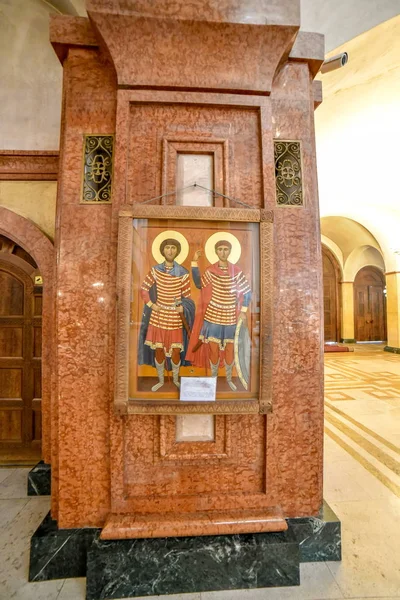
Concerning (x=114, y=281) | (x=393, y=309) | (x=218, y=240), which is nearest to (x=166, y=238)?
(x=218, y=240)

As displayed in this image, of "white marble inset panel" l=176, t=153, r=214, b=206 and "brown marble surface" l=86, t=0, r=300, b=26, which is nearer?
"brown marble surface" l=86, t=0, r=300, b=26

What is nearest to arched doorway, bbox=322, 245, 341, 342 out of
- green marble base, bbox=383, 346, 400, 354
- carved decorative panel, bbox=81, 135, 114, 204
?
green marble base, bbox=383, 346, 400, 354

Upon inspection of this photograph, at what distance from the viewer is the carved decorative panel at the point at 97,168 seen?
192cm

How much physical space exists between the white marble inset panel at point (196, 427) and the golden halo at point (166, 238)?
110cm

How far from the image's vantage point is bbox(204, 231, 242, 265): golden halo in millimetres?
1866

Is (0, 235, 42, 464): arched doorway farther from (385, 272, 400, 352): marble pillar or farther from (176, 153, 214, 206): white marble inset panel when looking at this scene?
(385, 272, 400, 352): marble pillar

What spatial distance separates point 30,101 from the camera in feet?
9.52

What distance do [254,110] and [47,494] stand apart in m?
3.82

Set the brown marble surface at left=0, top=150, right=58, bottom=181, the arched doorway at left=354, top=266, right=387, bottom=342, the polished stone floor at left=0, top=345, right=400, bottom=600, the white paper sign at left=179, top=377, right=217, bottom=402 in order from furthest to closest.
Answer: the arched doorway at left=354, top=266, right=387, bottom=342, the brown marble surface at left=0, top=150, right=58, bottom=181, the white paper sign at left=179, top=377, right=217, bottom=402, the polished stone floor at left=0, top=345, right=400, bottom=600

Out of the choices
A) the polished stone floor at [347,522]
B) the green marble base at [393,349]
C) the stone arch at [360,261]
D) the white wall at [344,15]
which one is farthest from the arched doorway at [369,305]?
the white wall at [344,15]

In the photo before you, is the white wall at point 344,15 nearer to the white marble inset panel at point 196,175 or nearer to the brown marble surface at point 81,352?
the white marble inset panel at point 196,175

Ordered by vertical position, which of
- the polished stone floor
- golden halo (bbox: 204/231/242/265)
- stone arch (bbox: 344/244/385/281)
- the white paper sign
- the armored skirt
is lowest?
the polished stone floor

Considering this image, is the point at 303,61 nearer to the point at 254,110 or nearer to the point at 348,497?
the point at 254,110

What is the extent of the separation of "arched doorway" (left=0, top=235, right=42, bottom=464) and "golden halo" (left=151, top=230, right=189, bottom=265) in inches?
79.8
